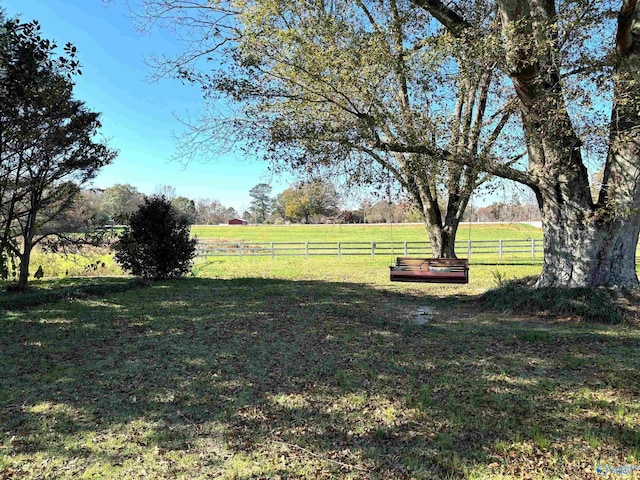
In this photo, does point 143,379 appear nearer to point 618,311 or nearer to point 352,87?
point 352,87

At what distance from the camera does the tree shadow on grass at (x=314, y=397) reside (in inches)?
97.0

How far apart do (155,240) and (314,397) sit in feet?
27.3

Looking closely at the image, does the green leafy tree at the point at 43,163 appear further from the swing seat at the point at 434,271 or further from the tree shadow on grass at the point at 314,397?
the swing seat at the point at 434,271

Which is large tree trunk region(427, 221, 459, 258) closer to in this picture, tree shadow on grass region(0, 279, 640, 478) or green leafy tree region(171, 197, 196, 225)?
tree shadow on grass region(0, 279, 640, 478)

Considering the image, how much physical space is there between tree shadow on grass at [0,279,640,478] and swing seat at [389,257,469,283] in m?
2.07

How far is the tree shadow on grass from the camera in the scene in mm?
2465

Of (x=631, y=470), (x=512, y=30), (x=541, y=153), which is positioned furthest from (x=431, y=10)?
(x=631, y=470)

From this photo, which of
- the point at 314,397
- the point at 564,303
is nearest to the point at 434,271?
the point at 564,303

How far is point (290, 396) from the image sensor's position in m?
3.41

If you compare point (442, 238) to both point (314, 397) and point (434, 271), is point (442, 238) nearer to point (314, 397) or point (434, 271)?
point (434, 271)

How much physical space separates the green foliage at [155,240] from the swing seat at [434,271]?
20.1ft

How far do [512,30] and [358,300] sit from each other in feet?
17.6

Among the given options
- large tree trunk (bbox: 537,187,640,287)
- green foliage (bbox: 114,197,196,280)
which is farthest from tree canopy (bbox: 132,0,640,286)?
green foliage (bbox: 114,197,196,280)

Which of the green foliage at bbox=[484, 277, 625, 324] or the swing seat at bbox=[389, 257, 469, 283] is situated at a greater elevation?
the swing seat at bbox=[389, 257, 469, 283]
